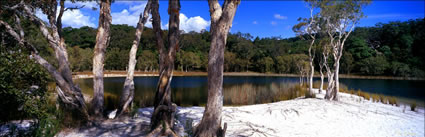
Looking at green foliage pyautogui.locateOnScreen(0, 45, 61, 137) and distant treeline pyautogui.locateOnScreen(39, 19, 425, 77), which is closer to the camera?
green foliage pyautogui.locateOnScreen(0, 45, 61, 137)

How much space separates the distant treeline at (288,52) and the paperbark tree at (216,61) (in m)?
29.9

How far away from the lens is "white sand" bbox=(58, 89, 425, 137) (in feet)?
14.9

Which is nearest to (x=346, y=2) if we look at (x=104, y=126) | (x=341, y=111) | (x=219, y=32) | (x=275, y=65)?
(x=341, y=111)

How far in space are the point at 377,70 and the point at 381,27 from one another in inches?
515

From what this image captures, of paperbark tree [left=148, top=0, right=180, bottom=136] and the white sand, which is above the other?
paperbark tree [left=148, top=0, right=180, bottom=136]

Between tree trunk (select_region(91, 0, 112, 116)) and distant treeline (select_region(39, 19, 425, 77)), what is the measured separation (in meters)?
27.8

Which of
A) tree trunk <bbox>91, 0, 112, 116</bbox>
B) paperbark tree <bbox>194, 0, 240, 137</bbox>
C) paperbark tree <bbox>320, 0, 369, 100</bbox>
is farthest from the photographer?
paperbark tree <bbox>320, 0, 369, 100</bbox>

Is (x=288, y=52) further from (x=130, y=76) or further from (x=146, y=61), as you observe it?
(x=130, y=76)

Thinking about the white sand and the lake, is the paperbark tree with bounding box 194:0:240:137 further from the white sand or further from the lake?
the lake

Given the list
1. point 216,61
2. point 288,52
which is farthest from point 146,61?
point 216,61

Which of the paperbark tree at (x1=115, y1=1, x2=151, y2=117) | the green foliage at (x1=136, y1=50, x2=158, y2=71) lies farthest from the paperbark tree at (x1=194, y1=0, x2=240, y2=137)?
the green foliage at (x1=136, y1=50, x2=158, y2=71)

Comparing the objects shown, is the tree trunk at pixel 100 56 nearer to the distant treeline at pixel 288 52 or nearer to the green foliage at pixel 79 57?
the distant treeline at pixel 288 52

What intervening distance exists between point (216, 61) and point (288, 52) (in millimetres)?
52830

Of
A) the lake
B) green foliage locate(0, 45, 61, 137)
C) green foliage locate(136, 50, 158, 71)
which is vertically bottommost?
the lake
